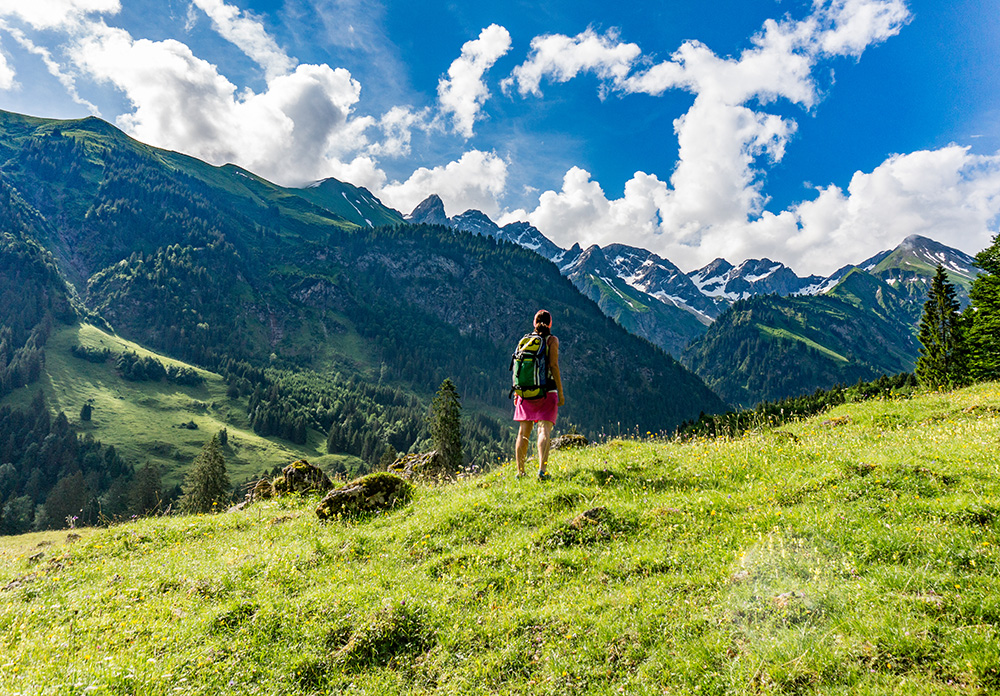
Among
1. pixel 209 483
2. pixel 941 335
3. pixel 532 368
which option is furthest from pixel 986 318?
pixel 209 483

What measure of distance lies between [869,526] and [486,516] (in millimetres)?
7744

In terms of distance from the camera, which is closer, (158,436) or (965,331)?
(965,331)

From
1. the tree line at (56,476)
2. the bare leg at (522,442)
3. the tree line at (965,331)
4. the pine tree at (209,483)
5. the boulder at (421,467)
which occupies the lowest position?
the tree line at (56,476)

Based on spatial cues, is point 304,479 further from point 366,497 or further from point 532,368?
point 532,368

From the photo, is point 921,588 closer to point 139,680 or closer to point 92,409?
point 139,680

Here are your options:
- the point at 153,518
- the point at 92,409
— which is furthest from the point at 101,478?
the point at 153,518

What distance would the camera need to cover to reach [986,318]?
47.5 metres

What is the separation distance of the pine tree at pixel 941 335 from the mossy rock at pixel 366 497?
69.0 metres

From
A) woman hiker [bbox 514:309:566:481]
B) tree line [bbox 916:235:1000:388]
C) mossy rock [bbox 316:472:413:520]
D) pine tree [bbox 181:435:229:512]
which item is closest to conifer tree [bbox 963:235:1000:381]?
tree line [bbox 916:235:1000:388]

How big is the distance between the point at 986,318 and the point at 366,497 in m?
65.6

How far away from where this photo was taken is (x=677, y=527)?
9.54 meters

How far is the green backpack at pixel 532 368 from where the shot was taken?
492 inches

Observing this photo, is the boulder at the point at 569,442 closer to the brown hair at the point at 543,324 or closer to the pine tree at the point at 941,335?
the brown hair at the point at 543,324

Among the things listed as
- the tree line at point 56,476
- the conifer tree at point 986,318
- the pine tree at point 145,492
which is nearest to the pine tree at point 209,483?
the pine tree at point 145,492
